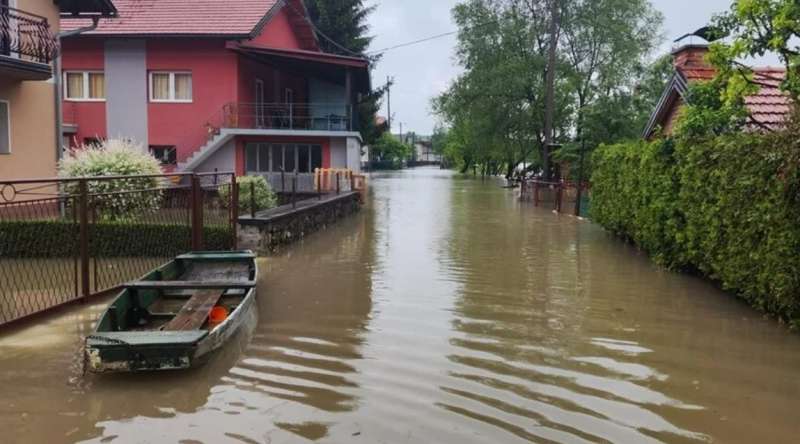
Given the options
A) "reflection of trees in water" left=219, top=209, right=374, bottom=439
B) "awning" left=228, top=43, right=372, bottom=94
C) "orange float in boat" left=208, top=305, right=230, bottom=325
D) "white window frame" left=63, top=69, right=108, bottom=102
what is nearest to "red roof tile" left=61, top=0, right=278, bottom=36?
"awning" left=228, top=43, right=372, bottom=94

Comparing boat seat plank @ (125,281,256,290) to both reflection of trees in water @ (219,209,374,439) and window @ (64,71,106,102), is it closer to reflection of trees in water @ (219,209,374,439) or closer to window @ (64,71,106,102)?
reflection of trees in water @ (219,209,374,439)

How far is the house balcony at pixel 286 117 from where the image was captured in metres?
25.3

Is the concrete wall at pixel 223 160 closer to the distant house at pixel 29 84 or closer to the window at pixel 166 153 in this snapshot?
the window at pixel 166 153

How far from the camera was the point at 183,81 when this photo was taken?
25625mm

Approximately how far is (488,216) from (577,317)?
543 inches

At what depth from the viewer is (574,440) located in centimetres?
439

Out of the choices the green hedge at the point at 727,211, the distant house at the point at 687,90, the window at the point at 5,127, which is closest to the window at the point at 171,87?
the window at the point at 5,127

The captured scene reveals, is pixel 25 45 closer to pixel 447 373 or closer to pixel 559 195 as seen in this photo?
pixel 447 373

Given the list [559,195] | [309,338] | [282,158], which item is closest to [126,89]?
[282,158]

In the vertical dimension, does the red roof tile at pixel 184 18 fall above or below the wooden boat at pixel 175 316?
above

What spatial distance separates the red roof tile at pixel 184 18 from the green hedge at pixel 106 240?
14288 millimetres

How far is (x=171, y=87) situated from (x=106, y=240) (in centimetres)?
1545

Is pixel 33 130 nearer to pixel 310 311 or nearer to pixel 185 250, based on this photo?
pixel 185 250

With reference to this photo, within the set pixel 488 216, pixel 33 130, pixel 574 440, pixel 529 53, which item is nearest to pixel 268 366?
pixel 574 440
